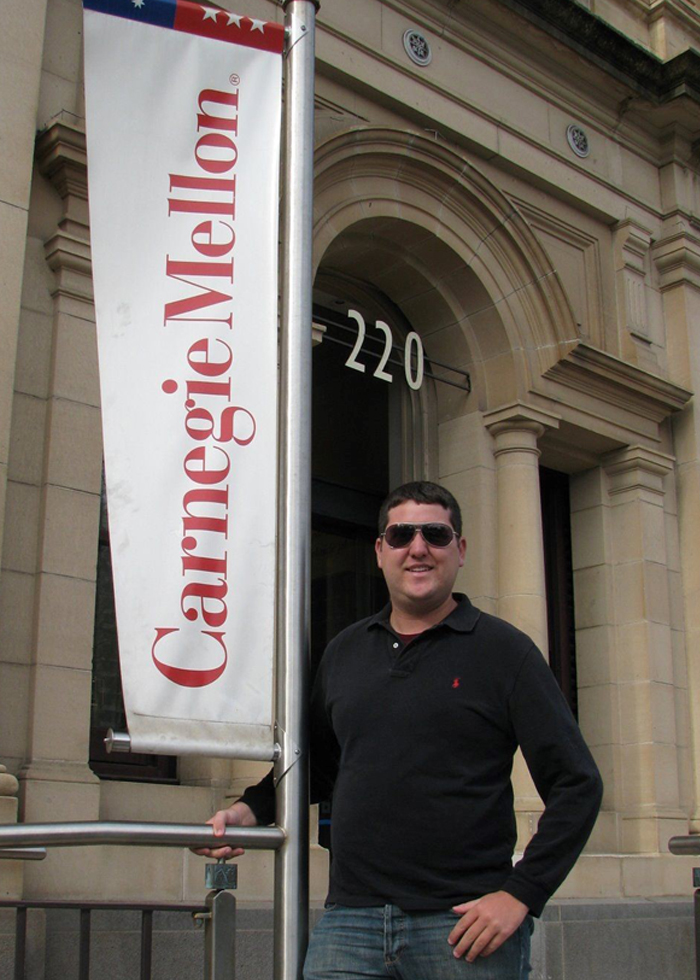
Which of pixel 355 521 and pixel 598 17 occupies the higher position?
pixel 598 17

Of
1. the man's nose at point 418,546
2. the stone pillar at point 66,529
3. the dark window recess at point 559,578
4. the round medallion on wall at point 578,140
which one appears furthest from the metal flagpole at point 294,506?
the round medallion on wall at point 578,140

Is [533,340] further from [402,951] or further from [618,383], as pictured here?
[402,951]

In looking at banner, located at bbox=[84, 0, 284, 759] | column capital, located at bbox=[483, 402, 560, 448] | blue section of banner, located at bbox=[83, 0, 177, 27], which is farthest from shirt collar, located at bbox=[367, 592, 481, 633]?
column capital, located at bbox=[483, 402, 560, 448]

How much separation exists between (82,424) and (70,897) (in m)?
2.79

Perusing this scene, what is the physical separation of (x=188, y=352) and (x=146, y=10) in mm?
1241

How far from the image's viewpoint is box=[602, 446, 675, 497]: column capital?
1168 centimetres

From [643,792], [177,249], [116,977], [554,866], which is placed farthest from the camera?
[643,792]

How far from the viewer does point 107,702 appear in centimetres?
835

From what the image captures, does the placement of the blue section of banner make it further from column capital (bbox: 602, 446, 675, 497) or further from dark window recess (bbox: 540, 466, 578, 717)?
column capital (bbox: 602, 446, 675, 497)

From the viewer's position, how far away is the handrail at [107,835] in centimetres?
296

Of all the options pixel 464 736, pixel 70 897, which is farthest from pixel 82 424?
pixel 464 736

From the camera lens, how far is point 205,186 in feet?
12.9

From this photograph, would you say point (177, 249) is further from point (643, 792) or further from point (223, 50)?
point (643, 792)

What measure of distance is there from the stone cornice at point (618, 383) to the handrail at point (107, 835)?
27.7ft
